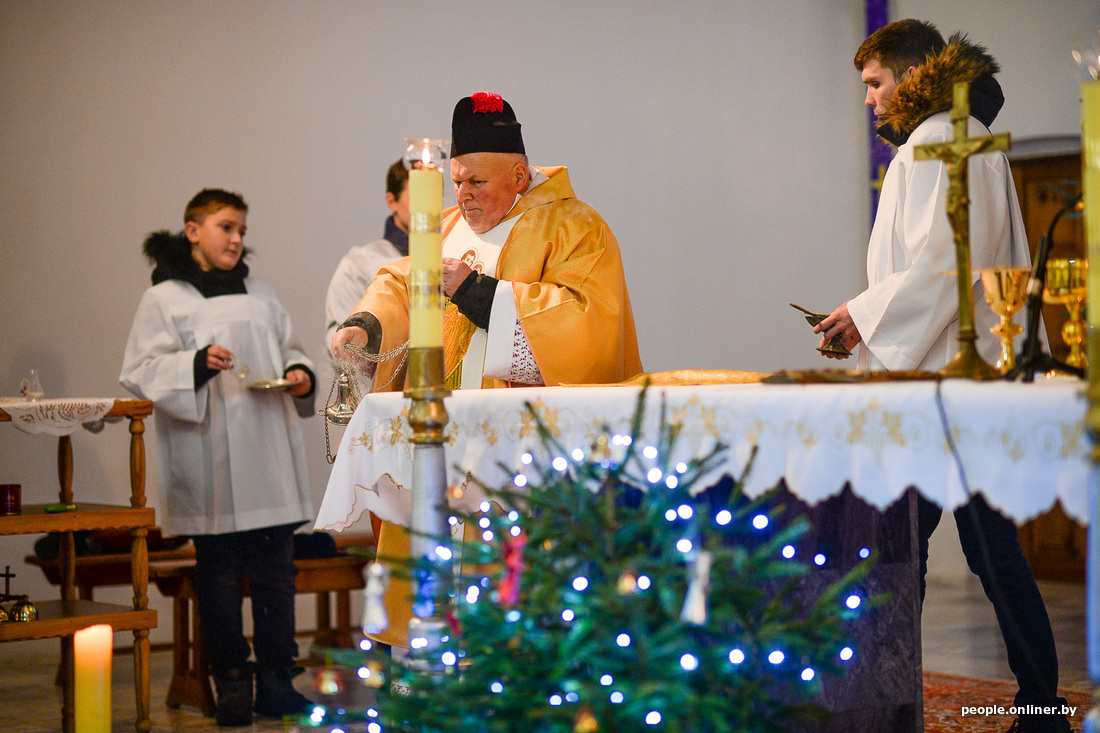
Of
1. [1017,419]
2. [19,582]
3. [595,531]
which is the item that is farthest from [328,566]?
[1017,419]

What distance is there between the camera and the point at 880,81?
3201 mm

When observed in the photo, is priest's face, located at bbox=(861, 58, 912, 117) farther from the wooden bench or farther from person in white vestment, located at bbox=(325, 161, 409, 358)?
person in white vestment, located at bbox=(325, 161, 409, 358)

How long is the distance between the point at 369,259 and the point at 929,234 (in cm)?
316

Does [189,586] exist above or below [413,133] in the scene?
below

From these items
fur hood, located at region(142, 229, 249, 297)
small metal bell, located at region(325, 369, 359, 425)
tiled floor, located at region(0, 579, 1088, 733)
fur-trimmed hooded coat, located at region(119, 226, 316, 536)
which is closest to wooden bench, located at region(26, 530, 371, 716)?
tiled floor, located at region(0, 579, 1088, 733)

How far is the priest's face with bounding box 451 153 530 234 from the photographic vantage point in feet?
11.1

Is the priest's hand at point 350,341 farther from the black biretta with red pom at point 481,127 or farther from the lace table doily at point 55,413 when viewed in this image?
the lace table doily at point 55,413

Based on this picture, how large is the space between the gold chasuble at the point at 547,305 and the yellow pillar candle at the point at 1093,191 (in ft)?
5.30

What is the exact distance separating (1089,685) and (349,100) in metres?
4.76

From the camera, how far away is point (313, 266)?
645cm

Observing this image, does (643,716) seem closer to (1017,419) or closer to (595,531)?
(595,531)

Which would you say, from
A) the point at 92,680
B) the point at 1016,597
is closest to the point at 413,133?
the point at 1016,597

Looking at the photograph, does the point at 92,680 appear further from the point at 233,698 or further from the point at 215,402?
the point at 215,402

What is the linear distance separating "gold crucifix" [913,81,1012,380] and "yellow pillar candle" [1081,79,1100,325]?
12.7 inches
